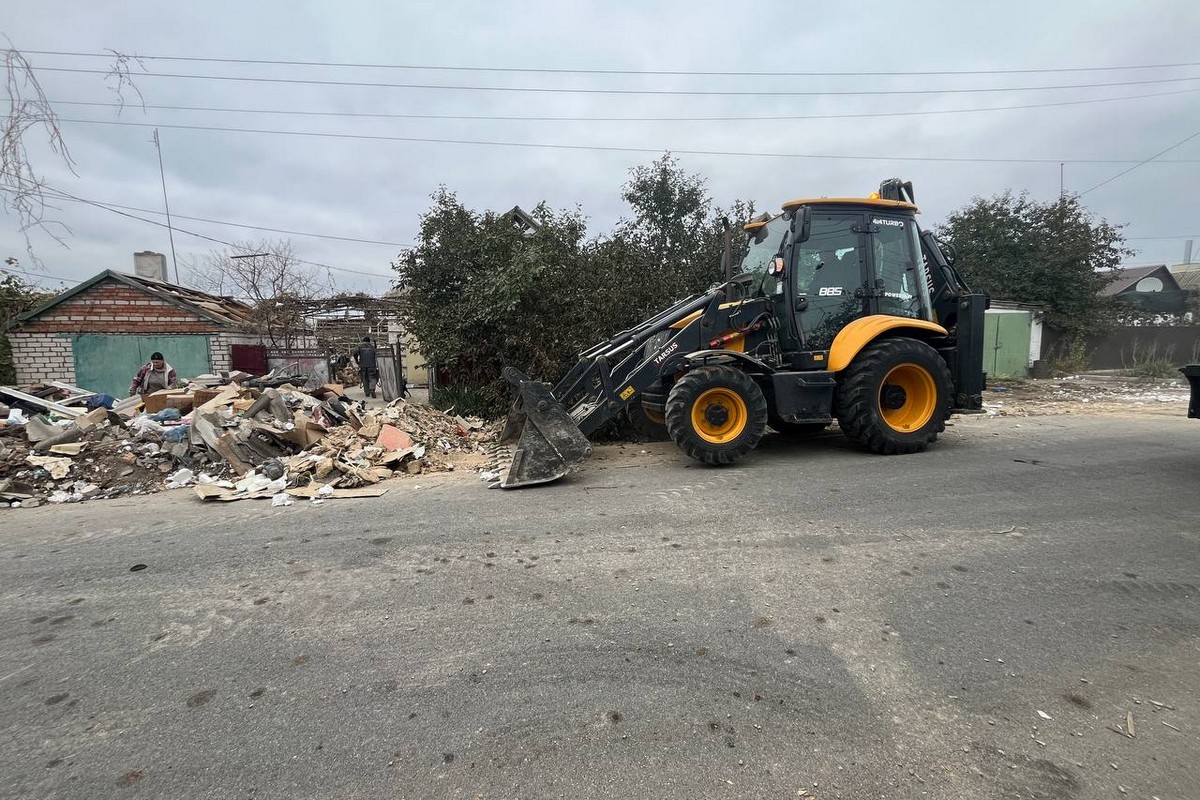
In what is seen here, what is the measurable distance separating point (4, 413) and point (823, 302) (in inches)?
462

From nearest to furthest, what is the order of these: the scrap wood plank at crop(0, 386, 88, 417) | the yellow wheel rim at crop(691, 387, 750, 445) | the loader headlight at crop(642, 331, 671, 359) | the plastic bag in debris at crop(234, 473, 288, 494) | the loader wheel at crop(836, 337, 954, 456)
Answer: the plastic bag in debris at crop(234, 473, 288, 494) → the yellow wheel rim at crop(691, 387, 750, 445) → the loader wheel at crop(836, 337, 954, 456) → the loader headlight at crop(642, 331, 671, 359) → the scrap wood plank at crop(0, 386, 88, 417)

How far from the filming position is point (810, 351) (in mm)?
6895

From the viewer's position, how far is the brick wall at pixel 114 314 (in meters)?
14.7

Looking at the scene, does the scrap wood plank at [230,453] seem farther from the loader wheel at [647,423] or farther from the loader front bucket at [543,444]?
the loader wheel at [647,423]

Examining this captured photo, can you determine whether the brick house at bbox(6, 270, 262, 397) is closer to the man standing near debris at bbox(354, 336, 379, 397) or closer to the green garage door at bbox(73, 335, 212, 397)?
the green garage door at bbox(73, 335, 212, 397)

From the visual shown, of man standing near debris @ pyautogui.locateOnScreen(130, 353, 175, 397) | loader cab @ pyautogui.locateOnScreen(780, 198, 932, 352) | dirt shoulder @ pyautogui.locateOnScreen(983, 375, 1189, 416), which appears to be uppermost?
loader cab @ pyautogui.locateOnScreen(780, 198, 932, 352)

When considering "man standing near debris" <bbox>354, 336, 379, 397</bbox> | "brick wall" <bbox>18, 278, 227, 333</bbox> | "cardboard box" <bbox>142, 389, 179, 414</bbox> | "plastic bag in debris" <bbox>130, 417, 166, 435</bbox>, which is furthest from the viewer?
"man standing near debris" <bbox>354, 336, 379, 397</bbox>

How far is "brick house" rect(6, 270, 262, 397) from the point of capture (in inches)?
574

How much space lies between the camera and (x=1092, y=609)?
3230 mm

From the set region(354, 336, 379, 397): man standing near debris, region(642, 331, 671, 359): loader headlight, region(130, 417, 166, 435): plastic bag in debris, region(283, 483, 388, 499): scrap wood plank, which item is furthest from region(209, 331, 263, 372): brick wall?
region(642, 331, 671, 359): loader headlight

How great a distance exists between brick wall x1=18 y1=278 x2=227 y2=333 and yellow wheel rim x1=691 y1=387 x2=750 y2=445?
14817 millimetres

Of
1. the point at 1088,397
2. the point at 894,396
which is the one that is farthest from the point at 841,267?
the point at 1088,397

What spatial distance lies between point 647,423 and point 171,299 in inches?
546

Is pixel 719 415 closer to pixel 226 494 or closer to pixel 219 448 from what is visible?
pixel 226 494
